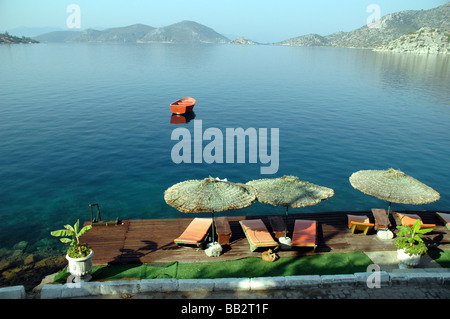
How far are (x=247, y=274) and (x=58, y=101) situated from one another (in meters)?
53.1

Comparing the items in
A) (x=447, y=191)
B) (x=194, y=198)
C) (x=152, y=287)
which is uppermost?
(x=194, y=198)

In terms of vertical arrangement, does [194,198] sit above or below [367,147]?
above

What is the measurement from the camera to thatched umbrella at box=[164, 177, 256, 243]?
12.8m

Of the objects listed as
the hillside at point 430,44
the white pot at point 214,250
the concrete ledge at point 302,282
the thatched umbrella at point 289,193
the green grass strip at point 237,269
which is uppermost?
the hillside at point 430,44

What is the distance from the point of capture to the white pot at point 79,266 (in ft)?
39.1

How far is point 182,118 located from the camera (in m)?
48.5

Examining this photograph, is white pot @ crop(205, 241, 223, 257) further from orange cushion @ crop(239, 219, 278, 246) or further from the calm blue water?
the calm blue water

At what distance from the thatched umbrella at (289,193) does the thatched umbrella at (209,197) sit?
0.85 m

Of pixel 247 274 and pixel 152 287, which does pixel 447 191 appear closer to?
pixel 247 274

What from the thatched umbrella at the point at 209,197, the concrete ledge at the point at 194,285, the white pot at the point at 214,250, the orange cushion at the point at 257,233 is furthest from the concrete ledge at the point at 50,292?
the orange cushion at the point at 257,233

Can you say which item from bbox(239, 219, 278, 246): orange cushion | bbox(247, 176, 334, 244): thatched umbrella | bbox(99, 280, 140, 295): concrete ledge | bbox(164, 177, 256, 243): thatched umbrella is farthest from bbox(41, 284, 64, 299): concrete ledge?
bbox(247, 176, 334, 244): thatched umbrella

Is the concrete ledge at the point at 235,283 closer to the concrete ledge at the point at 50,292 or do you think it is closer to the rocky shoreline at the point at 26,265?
the concrete ledge at the point at 50,292
